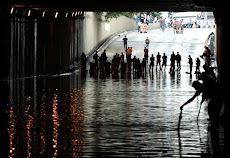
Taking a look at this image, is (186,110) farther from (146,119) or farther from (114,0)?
(114,0)

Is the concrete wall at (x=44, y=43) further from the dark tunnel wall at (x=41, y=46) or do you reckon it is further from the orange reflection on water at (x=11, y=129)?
the orange reflection on water at (x=11, y=129)

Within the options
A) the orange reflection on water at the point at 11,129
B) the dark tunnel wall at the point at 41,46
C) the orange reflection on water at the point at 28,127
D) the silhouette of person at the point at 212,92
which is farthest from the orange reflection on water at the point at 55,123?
the dark tunnel wall at the point at 41,46

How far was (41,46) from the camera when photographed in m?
45.9

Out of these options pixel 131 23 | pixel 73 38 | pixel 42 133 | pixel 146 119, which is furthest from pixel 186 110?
pixel 131 23

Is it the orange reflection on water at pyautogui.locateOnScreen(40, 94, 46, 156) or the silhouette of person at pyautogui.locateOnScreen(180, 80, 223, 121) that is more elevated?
the silhouette of person at pyautogui.locateOnScreen(180, 80, 223, 121)

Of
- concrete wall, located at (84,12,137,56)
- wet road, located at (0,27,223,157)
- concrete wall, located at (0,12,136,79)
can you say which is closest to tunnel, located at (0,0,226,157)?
wet road, located at (0,27,223,157)

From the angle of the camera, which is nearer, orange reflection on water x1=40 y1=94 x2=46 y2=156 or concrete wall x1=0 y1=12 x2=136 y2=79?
orange reflection on water x1=40 y1=94 x2=46 y2=156

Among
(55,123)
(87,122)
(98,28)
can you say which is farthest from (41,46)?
(55,123)

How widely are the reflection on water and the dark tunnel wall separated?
1682cm

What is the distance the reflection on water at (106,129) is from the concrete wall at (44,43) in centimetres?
1614

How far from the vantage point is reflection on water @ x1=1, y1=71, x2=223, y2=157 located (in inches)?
427

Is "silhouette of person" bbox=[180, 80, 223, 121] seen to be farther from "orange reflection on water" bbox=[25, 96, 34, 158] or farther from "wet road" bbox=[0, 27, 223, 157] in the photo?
"orange reflection on water" bbox=[25, 96, 34, 158]

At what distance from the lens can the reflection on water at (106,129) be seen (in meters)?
10.8

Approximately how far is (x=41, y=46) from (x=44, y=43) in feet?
2.99
